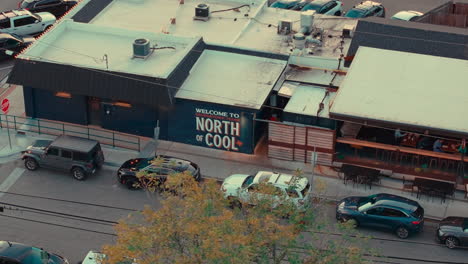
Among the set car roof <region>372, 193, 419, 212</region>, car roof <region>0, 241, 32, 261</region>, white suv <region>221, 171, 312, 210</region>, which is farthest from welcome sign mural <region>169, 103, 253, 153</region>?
car roof <region>0, 241, 32, 261</region>

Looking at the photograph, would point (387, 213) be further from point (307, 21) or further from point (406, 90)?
point (307, 21)

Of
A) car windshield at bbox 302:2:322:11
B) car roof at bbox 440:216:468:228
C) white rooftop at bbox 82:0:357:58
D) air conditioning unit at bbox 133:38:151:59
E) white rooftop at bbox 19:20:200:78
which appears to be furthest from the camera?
car windshield at bbox 302:2:322:11

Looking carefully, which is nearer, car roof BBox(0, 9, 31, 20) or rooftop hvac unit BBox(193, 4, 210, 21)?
rooftop hvac unit BBox(193, 4, 210, 21)

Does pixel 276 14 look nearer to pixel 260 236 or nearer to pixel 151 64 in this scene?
pixel 151 64

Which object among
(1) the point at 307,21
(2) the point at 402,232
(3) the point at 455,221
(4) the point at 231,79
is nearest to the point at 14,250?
(4) the point at 231,79

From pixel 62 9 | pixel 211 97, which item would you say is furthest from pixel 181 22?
pixel 62 9

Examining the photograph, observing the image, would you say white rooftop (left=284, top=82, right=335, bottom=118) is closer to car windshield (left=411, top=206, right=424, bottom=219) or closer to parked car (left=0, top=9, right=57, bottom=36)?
car windshield (left=411, top=206, right=424, bottom=219)

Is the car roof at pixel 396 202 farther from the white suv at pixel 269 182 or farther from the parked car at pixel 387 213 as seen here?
the white suv at pixel 269 182

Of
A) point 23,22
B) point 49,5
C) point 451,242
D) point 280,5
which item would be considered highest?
point 280,5
